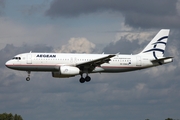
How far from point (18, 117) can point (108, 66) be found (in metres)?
96.4

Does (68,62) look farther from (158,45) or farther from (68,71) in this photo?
(158,45)

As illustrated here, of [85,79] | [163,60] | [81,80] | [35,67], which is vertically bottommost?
[81,80]

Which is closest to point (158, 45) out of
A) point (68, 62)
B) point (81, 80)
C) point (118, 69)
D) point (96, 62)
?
point (118, 69)

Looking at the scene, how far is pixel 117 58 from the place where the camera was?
10819 centimetres

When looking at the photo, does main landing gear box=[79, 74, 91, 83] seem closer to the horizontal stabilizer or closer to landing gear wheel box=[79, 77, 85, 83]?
landing gear wheel box=[79, 77, 85, 83]

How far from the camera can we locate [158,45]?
117 m

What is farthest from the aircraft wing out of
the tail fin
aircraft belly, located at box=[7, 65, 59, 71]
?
the tail fin

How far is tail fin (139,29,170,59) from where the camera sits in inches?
4503

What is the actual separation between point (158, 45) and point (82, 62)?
19.5 meters

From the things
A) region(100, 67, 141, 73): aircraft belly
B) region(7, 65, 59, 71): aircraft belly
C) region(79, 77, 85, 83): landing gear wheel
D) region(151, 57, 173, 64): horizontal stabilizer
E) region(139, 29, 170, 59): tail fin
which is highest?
region(139, 29, 170, 59): tail fin

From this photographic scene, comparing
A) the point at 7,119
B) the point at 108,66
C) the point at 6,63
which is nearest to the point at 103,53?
the point at 108,66

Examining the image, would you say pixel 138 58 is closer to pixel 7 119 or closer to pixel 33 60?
pixel 33 60

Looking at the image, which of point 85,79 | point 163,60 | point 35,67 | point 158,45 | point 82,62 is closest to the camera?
point 35,67

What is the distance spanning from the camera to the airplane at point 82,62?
102 m
